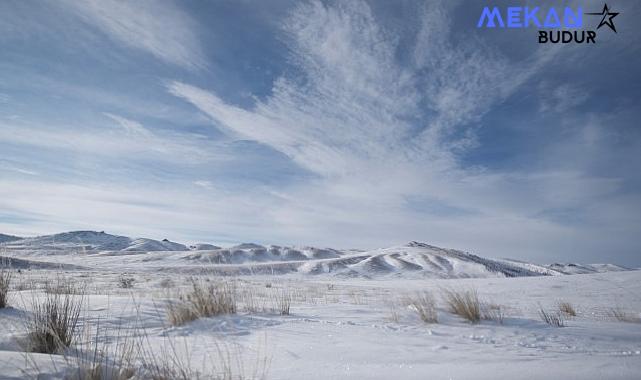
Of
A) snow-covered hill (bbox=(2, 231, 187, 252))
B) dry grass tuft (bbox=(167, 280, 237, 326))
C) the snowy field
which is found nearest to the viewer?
the snowy field

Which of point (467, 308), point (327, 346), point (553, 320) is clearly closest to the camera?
point (327, 346)

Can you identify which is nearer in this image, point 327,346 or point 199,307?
point 327,346

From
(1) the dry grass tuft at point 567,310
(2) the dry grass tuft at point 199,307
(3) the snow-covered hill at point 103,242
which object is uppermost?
(1) the dry grass tuft at point 567,310

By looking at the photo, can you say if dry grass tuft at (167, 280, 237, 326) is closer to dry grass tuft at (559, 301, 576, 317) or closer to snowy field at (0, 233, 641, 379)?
snowy field at (0, 233, 641, 379)

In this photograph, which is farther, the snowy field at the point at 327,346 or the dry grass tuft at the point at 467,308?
the dry grass tuft at the point at 467,308

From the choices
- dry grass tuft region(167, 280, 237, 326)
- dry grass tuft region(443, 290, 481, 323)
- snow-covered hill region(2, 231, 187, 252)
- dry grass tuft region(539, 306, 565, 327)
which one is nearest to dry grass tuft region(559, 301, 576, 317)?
dry grass tuft region(539, 306, 565, 327)

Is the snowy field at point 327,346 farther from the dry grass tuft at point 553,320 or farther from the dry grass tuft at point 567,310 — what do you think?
the dry grass tuft at point 567,310

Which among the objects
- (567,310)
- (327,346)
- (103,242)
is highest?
(567,310)

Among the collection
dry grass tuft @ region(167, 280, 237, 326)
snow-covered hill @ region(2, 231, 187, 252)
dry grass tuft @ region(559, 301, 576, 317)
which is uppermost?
dry grass tuft @ region(559, 301, 576, 317)

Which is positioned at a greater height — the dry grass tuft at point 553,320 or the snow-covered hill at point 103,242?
the dry grass tuft at point 553,320

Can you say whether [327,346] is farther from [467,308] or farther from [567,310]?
[567,310]

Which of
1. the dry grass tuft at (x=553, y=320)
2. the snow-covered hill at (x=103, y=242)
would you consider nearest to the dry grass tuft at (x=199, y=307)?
the dry grass tuft at (x=553, y=320)

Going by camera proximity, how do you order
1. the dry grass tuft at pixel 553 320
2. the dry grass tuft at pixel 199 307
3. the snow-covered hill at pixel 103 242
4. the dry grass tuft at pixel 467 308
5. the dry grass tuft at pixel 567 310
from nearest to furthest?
the dry grass tuft at pixel 199 307
the dry grass tuft at pixel 467 308
the dry grass tuft at pixel 553 320
the dry grass tuft at pixel 567 310
the snow-covered hill at pixel 103 242

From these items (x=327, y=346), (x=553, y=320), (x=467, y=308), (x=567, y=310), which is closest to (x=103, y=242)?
(x=567, y=310)
